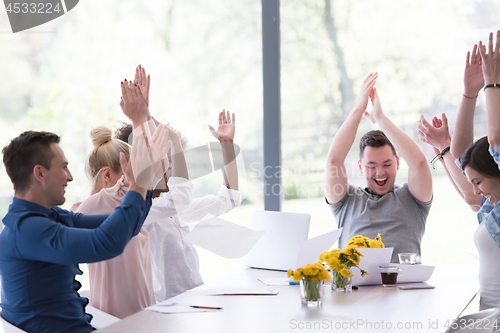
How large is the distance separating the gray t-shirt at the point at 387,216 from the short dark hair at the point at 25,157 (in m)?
1.59

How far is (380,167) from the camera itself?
255 centimetres

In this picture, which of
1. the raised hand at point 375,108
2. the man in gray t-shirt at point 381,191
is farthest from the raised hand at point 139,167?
the raised hand at point 375,108

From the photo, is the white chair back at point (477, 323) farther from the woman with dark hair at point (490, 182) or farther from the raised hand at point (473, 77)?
the raised hand at point (473, 77)

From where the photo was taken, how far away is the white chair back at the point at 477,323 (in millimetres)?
1367

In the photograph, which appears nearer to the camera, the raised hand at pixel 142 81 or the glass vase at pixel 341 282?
the glass vase at pixel 341 282

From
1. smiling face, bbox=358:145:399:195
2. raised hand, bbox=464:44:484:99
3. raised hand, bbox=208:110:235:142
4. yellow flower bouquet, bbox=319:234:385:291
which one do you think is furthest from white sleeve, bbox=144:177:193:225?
raised hand, bbox=464:44:484:99

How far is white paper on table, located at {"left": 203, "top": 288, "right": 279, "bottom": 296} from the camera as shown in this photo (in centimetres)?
189

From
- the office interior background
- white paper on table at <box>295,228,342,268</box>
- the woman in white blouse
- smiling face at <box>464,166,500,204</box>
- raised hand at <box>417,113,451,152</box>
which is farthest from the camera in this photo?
the office interior background

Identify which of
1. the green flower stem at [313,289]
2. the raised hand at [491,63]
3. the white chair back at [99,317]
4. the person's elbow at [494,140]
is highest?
the raised hand at [491,63]

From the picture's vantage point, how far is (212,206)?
237cm

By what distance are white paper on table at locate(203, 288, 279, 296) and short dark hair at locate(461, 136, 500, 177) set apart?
0.94 metres

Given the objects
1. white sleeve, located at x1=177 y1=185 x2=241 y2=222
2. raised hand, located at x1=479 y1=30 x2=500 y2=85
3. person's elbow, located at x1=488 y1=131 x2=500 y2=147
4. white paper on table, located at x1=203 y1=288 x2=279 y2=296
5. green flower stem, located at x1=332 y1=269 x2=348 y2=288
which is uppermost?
raised hand, located at x1=479 y1=30 x2=500 y2=85

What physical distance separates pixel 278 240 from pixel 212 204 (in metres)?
0.44

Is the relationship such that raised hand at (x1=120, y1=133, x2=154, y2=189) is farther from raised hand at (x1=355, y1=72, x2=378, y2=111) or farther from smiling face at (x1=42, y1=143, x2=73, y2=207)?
raised hand at (x1=355, y1=72, x2=378, y2=111)
